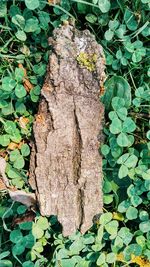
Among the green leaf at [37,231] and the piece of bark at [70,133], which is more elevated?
the piece of bark at [70,133]

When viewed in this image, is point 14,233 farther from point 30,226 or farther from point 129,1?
point 129,1

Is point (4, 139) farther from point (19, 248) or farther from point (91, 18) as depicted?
point (91, 18)

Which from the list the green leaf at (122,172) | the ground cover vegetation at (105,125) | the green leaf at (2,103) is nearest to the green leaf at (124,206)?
the ground cover vegetation at (105,125)

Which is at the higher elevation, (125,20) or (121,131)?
(125,20)

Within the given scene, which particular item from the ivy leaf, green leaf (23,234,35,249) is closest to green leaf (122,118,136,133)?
the ivy leaf

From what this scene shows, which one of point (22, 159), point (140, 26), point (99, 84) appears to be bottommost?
point (22, 159)

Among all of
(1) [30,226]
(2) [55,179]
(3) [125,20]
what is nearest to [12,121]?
(2) [55,179]

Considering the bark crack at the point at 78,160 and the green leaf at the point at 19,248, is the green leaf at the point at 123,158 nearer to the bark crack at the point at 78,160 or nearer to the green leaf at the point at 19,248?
the bark crack at the point at 78,160
